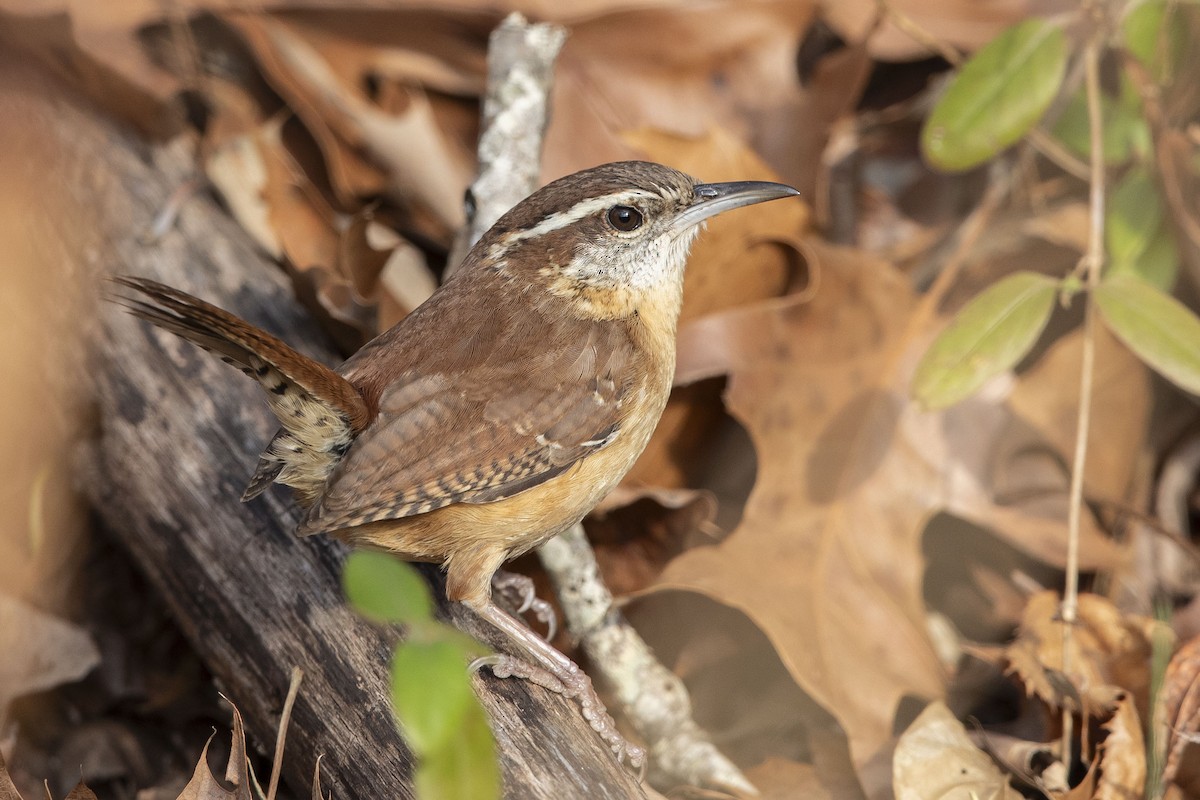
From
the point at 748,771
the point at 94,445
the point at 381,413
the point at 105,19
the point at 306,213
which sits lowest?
the point at 748,771

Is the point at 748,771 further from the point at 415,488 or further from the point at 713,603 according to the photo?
the point at 415,488

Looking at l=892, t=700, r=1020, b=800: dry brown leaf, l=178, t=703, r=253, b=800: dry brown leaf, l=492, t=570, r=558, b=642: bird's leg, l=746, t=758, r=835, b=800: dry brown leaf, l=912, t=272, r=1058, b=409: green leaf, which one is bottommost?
l=746, t=758, r=835, b=800: dry brown leaf

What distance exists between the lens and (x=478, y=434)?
2941 millimetres

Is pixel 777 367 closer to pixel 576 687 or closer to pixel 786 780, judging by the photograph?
pixel 786 780

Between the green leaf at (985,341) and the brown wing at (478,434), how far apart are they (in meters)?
1.07

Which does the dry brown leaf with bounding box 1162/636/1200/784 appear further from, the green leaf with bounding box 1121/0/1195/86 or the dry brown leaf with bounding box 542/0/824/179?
the dry brown leaf with bounding box 542/0/824/179

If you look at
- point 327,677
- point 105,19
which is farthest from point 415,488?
point 105,19

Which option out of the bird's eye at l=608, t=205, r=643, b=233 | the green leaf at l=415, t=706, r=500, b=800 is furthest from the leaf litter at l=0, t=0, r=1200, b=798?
the green leaf at l=415, t=706, r=500, b=800

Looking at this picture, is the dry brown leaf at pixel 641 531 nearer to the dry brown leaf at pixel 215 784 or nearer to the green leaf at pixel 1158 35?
the dry brown leaf at pixel 215 784

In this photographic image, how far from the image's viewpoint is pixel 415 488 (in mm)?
2826

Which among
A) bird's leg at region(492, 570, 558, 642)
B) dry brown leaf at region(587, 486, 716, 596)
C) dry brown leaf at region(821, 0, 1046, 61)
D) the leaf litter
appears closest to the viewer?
the leaf litter

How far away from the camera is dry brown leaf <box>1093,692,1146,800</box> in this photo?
Result: 303 centimetres

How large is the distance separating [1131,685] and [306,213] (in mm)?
3412

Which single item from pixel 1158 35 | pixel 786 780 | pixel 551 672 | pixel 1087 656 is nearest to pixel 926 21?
pixel 1158 35
